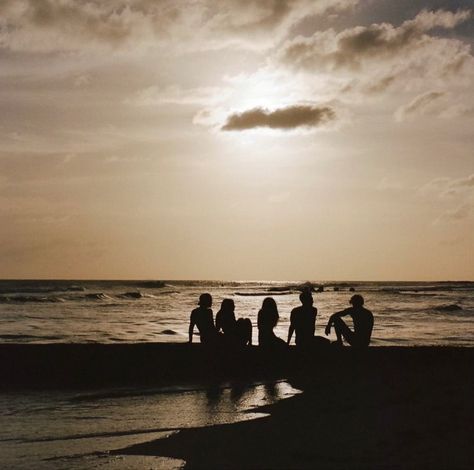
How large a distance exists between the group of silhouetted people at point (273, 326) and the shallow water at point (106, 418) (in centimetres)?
184

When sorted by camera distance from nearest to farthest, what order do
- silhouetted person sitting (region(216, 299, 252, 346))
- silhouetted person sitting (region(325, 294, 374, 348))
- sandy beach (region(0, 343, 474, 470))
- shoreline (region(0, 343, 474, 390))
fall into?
sandy beach (region(0, 343, 474, 470)), shoreline (region(0, 343, 474, 390)), silhouetted person sitting (region(325, 294, 374, 348)), silhouetted person sitting (region(216, 299, 252, 346))

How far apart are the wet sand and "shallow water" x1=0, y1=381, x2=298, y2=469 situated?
1.24ft

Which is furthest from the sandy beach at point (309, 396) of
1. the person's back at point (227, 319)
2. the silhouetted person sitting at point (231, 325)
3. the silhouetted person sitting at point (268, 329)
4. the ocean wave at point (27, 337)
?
the ocean wave at point (27, 337)

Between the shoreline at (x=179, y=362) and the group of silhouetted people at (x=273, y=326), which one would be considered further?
the group of silhouetted people at (x=273, y=326)

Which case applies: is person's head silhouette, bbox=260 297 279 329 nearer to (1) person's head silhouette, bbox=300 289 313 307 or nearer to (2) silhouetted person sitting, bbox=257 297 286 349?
(2) silhouetted person sitting, bbox=257 297 286 349

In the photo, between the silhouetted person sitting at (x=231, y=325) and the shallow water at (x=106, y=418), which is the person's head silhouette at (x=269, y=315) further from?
the shallow water at (x=106, y=418)

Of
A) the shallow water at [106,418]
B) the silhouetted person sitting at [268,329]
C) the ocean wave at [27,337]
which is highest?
the silhouetted person sitting at [268,329]

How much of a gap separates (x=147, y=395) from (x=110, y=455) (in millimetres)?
4149

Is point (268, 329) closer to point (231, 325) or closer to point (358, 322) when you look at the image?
point (231, 325)

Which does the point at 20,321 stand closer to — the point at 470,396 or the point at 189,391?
the point at 189,391

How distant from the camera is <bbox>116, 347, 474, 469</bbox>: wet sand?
253 inches

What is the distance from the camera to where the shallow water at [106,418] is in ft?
21.8

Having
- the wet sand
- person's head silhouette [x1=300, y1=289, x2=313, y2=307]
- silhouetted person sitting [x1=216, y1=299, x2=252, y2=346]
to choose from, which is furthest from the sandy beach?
person's head silhouette [x1=300, y1=289, x2=313, y2=307]

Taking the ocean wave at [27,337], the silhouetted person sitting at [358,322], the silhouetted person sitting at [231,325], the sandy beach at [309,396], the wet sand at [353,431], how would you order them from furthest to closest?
the ocean wave at [27,337] < the silhouetted person sitting at [231,325] < the silhouetted person sitting at [358,322] < the sandy beach at [309,396] < the wet sand at [353,431]
